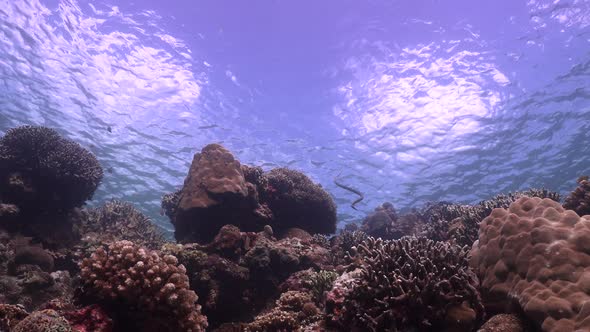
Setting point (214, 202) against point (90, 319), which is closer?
point (90, 319)

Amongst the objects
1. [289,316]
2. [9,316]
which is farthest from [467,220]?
[9,316]

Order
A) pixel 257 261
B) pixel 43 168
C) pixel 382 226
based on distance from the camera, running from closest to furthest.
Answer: pixel 257 261
pixel 43 168
pixel 382 226

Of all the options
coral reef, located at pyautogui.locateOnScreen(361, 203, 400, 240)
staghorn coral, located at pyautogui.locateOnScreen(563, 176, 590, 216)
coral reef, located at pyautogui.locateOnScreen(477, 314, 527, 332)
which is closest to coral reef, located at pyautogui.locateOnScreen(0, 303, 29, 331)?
coral reef, located at pyautogui.locateOnScreen(477, 314, 527, 332)

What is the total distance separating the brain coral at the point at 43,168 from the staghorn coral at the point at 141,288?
7.77m

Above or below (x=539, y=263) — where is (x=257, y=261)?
below

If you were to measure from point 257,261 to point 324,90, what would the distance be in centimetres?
1658

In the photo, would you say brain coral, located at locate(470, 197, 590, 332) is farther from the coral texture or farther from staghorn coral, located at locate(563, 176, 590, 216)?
the coral texture

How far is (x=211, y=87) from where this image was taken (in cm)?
2242

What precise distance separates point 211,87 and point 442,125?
1614 centimetres

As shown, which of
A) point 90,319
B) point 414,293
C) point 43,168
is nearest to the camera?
point 414,293

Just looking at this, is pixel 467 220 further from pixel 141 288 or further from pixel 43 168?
pixel 43 168

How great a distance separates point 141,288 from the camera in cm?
485

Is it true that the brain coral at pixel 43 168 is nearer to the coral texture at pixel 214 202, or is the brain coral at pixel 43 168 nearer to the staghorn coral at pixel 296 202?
the coral texture at pixel 214 202

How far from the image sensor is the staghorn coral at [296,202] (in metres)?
11.7
